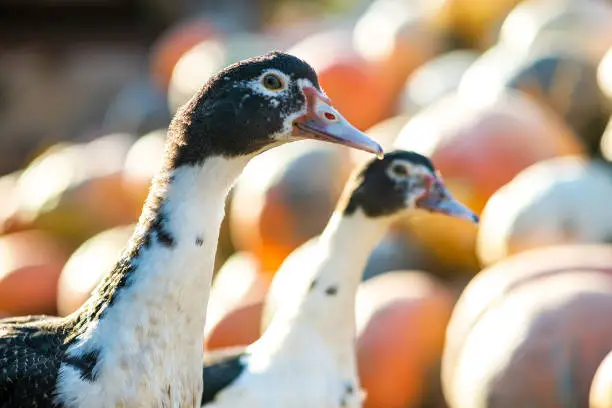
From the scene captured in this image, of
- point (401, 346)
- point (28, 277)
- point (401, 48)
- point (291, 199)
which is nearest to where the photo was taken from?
point (401, 346)

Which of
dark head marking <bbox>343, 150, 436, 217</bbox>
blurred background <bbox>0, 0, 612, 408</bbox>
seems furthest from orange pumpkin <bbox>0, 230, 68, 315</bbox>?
dark head marking <bbox>343, 150, 436, 217</bbox>

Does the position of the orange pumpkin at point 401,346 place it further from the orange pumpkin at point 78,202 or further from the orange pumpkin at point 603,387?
the orange pumpkin at point 78,202

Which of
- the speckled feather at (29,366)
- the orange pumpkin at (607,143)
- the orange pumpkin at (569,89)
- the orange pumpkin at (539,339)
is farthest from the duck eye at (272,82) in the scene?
the orange pumpkin at (569,89)

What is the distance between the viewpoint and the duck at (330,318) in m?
3.09

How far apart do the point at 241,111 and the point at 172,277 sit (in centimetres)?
37

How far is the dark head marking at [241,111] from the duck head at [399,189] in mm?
1128

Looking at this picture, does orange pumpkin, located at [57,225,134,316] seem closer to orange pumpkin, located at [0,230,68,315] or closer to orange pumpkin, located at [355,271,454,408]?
orange pumpkin, located at [0,230,68,315]

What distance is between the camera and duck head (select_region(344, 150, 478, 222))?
3369mm

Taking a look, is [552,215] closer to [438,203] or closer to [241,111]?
[438,203]

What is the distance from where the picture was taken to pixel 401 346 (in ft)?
12.9

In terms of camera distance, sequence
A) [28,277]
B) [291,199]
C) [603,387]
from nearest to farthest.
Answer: [603,387], [291,199], [28,277]

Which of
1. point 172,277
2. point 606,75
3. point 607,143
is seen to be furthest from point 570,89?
point 172,277

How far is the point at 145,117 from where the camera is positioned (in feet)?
24.2

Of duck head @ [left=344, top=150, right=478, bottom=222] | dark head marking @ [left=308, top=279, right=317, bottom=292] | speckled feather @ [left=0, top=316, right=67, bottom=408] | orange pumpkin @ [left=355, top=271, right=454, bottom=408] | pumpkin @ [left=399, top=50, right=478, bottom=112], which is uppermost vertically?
speckled feather @ [left=0, top=316, right=67, bottom=408]
